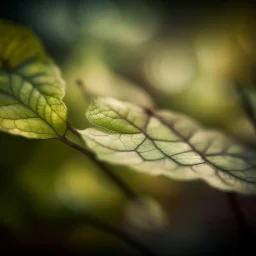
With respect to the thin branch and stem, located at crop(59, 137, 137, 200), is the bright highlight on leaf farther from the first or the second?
the thin branch

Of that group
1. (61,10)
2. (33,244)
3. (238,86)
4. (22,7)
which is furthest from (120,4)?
(33,244)

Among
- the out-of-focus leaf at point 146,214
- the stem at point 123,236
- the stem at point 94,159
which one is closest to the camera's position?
the stem at point 94,159

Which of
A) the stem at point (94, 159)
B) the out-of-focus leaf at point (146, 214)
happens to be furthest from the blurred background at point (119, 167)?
the stem at point (94, 159)

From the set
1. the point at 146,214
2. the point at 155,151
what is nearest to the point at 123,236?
the point at 146,214

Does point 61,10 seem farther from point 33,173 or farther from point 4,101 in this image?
point 4,101

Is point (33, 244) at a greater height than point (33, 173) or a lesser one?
lesser

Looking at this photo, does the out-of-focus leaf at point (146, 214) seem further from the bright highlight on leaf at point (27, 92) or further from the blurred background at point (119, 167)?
the bright highlight on leaf at point (27, 92)
